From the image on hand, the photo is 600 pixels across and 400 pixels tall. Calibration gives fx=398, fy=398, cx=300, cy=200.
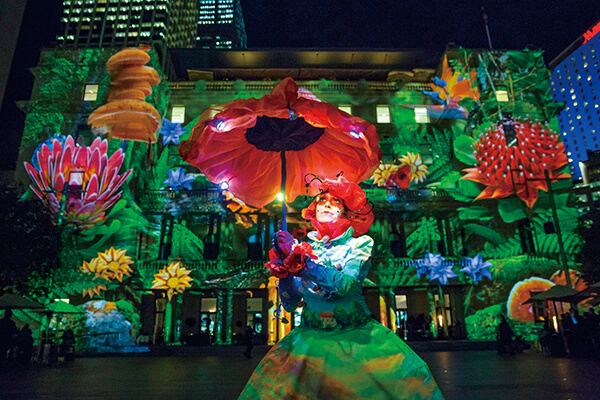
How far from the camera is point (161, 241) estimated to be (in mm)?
25938

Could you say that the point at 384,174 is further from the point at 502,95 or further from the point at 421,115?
the point at 502,95

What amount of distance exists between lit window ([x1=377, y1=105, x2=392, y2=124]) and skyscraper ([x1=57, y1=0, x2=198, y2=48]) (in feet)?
283

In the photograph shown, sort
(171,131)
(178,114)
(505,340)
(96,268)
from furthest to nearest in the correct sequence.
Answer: (178,114) → (171,131) → (96,268) → (505,340)

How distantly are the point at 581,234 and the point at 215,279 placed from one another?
2092cm

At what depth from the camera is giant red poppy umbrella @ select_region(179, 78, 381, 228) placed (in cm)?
337

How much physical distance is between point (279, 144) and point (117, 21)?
116438 millimetres

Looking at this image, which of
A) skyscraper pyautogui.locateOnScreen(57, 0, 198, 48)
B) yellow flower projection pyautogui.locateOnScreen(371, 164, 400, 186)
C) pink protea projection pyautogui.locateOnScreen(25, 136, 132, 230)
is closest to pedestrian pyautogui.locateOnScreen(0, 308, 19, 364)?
pink protea projection pyautogui.locateOnScreen(25, 136, 132, 230)

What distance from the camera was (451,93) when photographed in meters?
27.5

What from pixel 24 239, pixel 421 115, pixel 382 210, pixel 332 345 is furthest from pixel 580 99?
pixel 332 345

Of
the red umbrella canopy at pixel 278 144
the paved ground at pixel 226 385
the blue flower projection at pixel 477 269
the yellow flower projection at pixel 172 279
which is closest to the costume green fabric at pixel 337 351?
the red umbrella canopy at pixel 278 144

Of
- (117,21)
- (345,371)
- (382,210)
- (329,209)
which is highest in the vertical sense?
(117,21)

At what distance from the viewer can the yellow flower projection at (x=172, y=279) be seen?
23.0 metres

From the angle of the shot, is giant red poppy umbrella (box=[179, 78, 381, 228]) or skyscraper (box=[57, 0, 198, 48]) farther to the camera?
skyscraper (box=[57, 0, 198, 48])

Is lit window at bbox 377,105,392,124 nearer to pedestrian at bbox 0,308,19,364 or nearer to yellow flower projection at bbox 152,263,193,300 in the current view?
yellow flower projection at bbox 152,263,193,300
